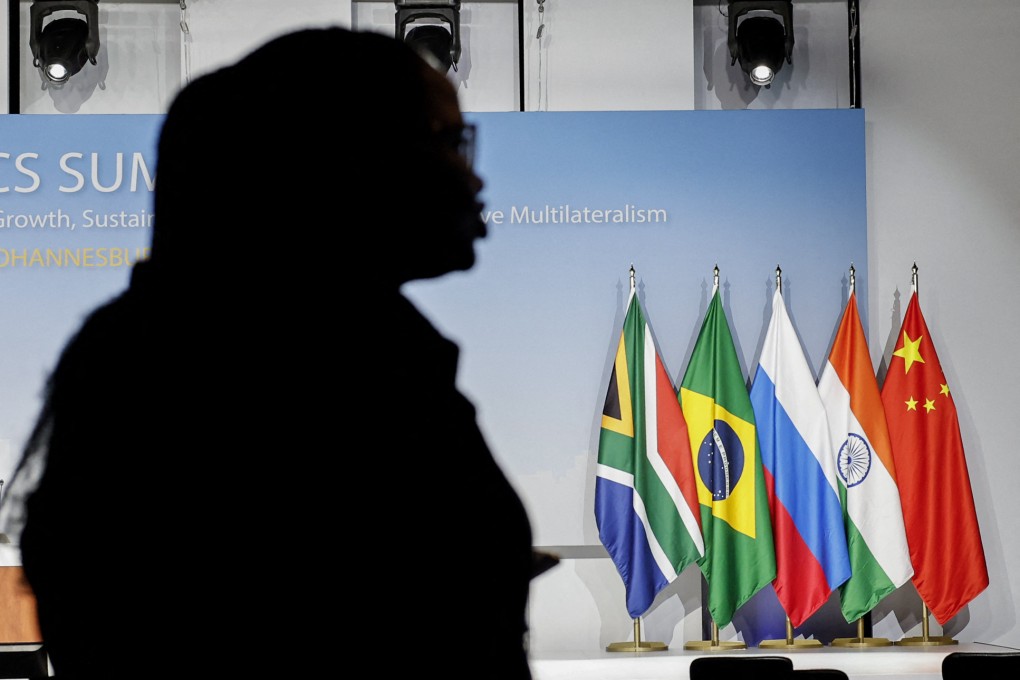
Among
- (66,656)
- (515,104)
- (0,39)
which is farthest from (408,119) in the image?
(0,39)

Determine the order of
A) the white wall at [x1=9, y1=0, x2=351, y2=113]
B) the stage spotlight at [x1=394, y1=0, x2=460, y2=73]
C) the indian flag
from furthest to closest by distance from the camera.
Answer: the white wall at [x1=9, y1=0, x2=351, y2=113]
the stage spotlight at [x1=394, y1=0, x2=460, y2=73]
the indian flag

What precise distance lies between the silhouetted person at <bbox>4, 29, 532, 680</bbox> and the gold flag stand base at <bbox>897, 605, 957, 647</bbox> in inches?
202

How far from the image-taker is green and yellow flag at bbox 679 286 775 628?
16.1 ft

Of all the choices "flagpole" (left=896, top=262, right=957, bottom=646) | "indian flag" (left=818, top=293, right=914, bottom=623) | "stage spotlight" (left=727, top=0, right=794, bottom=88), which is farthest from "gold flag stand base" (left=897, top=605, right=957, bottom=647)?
"stage spotlight" (left=727, top=0, right=794, bottom=88)

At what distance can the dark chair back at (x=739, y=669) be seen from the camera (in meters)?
3.29

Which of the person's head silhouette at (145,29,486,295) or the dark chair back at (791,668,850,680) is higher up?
the person's head silhouette at (145,29,486,295)

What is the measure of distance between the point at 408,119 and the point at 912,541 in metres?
5.00

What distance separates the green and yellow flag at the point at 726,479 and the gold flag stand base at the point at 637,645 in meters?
Answer: 0.32

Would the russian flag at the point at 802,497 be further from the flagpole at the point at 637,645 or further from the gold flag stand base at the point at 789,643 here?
the flagpole at the point at 637,645

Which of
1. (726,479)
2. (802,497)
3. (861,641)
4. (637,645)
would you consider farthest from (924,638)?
(637,645)

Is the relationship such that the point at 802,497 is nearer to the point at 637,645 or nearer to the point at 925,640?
the point at 925,640

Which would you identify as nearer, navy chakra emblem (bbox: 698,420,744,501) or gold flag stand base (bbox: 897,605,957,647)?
navy chakra emblem (bbox: 698,420,744,501)

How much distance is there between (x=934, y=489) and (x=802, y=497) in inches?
25.5

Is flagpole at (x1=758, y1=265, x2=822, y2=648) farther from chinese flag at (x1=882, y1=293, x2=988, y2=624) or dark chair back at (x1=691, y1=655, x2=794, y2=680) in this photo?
dark chair back at (x1=691, y1=655, x2=794, y2=680)
